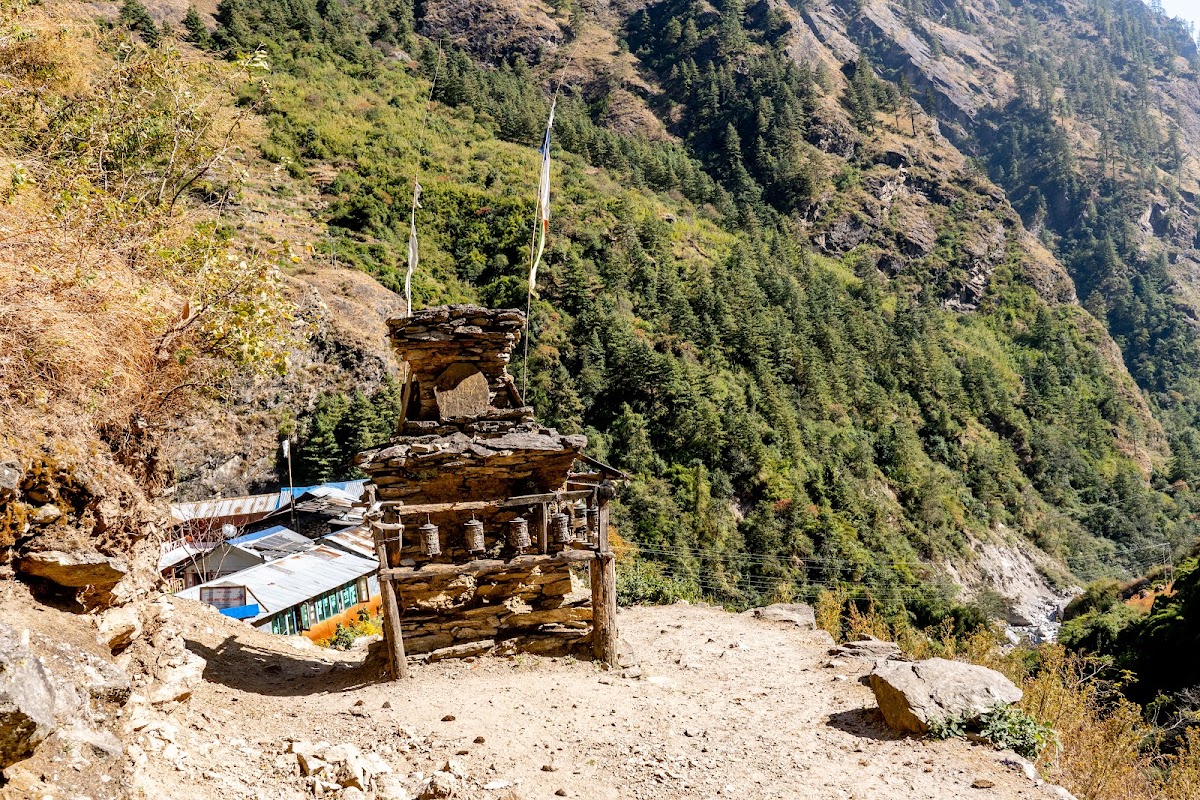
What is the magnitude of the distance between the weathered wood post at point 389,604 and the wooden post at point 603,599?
2.26 meters

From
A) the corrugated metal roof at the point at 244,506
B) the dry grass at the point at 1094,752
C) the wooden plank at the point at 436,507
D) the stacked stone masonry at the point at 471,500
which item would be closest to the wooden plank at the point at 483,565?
the stacked stone masonry at the point at 471,500

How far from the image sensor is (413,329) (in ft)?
30.1

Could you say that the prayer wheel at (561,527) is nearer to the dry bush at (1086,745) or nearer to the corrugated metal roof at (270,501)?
the dry bush at (1086,745)

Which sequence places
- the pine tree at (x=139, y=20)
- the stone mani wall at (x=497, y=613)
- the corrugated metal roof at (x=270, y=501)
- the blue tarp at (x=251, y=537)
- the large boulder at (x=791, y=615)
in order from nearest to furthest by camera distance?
1. the stone mani wall at (x=497, y=613)
2. the large boulder at (x=791, y=615)
3. the blue tarp at (x=251, y=537)
4. the corrugated metal roof at (x=270, y=501)
5. the pine tree at (x=139, y=20)

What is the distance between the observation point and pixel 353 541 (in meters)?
22.5

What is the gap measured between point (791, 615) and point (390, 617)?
317 inches

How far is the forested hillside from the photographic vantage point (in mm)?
41156

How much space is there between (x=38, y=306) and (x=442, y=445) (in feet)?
Answer: 14.1

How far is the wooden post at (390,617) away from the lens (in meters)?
7.73

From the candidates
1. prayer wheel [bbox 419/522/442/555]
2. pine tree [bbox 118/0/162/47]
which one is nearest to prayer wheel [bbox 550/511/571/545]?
prayer wheel [bbox 419/522/442/555]

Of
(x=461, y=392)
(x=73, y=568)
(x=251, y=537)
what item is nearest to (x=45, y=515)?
(x=73, y=568)

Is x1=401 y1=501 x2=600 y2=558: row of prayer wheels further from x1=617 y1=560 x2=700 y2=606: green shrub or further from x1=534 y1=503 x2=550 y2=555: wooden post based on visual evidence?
x1=617 y1=560 x2=700 y2=606: green shrub

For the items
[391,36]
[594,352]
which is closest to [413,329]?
[594,352]

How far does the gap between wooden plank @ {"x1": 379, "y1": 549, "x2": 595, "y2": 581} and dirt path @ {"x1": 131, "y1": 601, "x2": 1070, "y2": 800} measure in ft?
3.98
